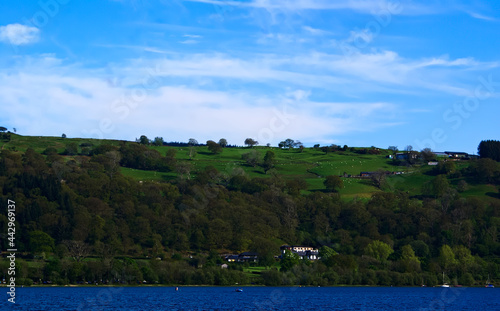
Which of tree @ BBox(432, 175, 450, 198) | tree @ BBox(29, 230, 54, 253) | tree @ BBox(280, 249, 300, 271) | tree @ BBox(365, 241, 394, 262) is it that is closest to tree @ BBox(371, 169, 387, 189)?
tree @ BBox(432, 175, 450, 198)

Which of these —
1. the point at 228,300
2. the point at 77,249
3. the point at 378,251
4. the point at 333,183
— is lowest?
the point at 228,300

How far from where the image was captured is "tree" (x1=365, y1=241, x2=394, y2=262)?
447 ft

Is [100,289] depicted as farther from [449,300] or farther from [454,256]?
[454,256]

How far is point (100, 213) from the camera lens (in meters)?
143

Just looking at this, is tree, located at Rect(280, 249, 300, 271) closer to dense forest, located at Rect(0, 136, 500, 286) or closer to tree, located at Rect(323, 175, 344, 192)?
dense forest, located at Rect(0, 136, 500, 286)

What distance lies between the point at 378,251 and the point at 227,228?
34134 mm

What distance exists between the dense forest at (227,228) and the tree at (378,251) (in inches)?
12.0

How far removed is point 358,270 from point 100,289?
52.0 meters

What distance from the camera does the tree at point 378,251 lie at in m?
136

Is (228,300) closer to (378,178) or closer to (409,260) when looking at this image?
(409,260)

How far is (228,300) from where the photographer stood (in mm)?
87125

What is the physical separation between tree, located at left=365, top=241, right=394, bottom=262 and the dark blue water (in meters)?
22.9

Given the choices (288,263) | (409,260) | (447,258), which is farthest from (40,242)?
(447,258)

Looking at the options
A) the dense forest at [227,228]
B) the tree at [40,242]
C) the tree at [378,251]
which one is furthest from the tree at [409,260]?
the tree at [40,242]
